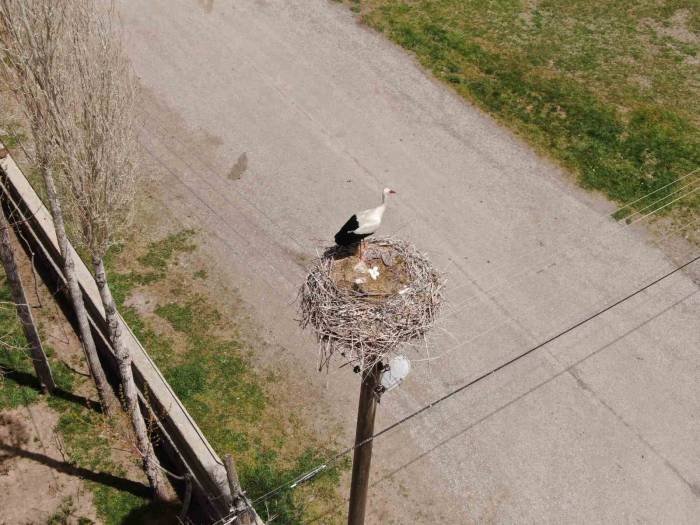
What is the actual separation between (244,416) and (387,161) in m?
6.45

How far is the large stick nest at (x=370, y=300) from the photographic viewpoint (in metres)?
7.10

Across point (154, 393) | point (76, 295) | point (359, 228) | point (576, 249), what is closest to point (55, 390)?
point (154, 393)

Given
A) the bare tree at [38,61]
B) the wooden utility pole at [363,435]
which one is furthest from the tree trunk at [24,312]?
the wooden utility pole at [363,435]

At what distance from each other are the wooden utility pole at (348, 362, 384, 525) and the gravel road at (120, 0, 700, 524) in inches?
74.5

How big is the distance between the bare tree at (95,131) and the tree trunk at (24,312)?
4.73 feet

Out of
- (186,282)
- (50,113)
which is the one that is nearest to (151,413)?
(186,282)

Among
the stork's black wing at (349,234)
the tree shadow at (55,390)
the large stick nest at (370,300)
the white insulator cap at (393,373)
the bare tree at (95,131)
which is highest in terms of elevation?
the bare tree at (95,131)

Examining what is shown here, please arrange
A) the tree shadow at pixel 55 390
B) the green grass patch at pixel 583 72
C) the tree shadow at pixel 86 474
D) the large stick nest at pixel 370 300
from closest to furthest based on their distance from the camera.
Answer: the large stick nest at pixel 370 300, the tree shadow at pixel 86 474, the tree shadow at pixel 55 390, the green grass patch at pixel 583 72

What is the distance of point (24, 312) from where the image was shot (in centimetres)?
977

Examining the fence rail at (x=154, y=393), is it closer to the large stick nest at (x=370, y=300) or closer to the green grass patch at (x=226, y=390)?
the green grass patch at (x=226, y=390)

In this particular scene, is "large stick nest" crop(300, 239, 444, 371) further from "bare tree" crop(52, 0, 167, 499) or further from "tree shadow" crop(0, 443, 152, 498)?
"tree shadow" crop(0, 443, 152, 498)

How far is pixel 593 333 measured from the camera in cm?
1191

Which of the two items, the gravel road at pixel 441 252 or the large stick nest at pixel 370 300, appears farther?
the gravel road at pixel 441 252

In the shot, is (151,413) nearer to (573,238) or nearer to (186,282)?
(186,282)
